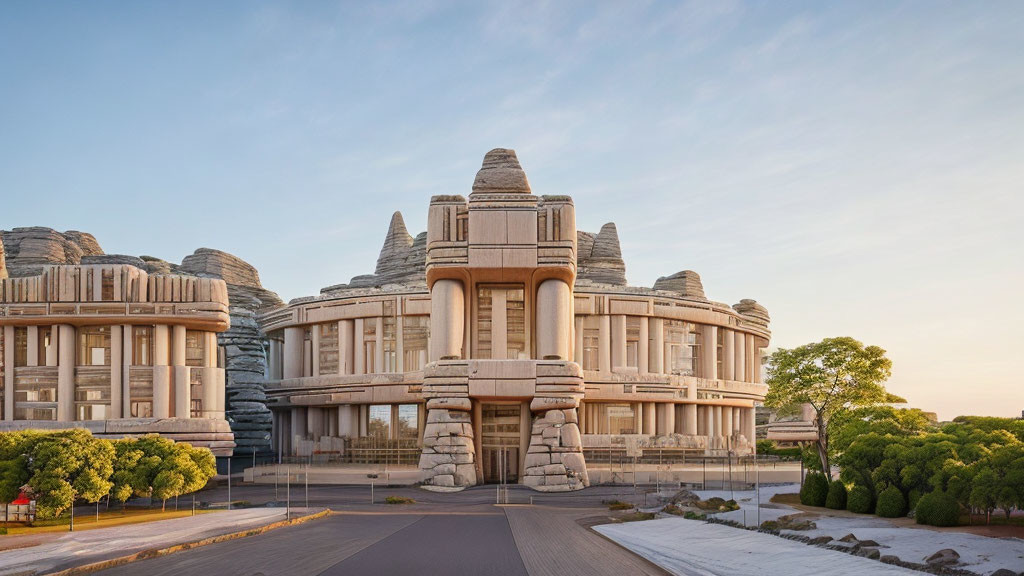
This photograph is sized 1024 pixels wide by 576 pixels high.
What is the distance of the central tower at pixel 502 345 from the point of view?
165ft

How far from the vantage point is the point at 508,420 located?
55.1m

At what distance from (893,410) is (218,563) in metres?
35.1

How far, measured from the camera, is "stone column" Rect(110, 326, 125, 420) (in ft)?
176

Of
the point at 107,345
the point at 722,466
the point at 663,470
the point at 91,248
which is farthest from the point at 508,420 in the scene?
the point at 91,248

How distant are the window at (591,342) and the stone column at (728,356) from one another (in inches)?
588

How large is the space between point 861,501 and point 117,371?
4493cm

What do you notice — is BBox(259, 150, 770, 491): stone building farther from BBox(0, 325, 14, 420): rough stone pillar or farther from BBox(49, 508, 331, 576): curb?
BBox(0, 325, 14, 420): rough stone pillar

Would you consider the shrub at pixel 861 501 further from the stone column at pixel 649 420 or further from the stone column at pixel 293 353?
the stone column at pixel 293 353

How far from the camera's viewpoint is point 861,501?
35812 millimetres

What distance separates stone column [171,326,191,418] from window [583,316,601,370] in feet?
104

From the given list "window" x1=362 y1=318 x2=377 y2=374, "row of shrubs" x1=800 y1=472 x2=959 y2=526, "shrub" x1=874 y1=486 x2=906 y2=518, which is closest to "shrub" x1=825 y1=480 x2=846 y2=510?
"row of shrubs" x1=800 y1=472 x2=959 y2=526

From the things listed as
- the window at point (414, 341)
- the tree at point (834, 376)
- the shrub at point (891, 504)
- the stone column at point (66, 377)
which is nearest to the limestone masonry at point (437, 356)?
the stone column at point (66, 377)

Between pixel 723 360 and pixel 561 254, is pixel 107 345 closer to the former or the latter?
pixel 561 254

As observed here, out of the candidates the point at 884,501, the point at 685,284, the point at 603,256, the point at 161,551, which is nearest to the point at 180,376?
the point at 161,551
